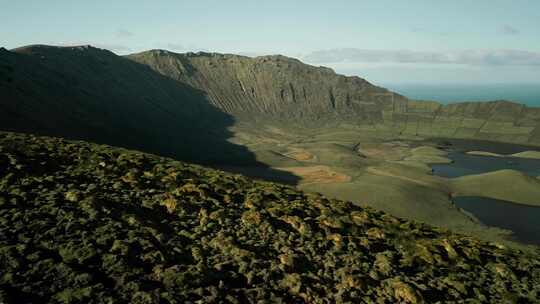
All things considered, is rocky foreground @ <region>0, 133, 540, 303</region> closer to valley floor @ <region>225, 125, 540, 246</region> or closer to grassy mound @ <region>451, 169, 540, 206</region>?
valley floor @ <region>225, 125, 540, 246</region>

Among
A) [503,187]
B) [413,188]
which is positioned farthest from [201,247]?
[503,187]

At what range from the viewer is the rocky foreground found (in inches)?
1001

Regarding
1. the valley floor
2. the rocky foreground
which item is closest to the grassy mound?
the valley floor

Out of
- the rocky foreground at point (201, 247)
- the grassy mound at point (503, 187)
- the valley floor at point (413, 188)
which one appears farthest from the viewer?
the grassy mound at point (503, 187)

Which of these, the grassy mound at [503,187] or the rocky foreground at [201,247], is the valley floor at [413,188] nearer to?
the grassy mound at [503,187]

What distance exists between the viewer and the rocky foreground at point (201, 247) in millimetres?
25438

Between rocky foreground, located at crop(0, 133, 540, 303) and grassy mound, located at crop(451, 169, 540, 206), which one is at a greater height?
rocky foreground, located at crop(0, 133, 540, 303)

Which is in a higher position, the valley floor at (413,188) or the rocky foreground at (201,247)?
the rocky foreground at (201,247)

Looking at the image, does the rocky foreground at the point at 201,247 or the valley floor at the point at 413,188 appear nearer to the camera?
the rocky foreground at the point at 201,247

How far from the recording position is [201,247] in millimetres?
31922

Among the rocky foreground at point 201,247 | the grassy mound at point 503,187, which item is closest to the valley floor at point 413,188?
the grassy mound at point 503,187

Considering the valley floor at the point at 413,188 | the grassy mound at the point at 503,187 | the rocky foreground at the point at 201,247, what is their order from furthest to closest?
the grassy mound at the point at 503,187 < the valley floor at the point at 413,188 < the rocky foreground at the point at 201,247

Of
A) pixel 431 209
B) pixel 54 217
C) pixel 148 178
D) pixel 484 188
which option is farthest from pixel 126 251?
pixel 484 188

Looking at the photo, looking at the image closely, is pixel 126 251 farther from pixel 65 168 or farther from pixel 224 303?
pixel 65 168
